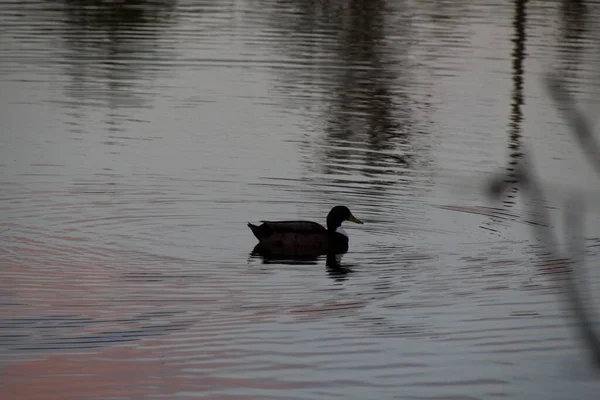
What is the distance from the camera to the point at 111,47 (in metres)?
29.9

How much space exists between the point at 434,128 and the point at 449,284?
9392mm

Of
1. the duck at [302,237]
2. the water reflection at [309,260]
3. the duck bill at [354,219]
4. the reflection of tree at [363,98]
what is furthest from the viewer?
the reflection of tree at [363,98]

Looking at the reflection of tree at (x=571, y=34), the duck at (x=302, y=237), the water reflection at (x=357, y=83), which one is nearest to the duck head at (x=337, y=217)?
the duck at (x=302, y=237)

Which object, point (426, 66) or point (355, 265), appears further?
point (426, 66)

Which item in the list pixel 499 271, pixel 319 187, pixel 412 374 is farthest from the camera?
pixel 319 187

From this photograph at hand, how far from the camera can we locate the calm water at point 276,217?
8.41 m

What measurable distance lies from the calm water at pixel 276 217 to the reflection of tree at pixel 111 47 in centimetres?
15

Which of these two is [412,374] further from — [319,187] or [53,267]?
[319,187]

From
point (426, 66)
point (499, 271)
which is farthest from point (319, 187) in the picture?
point (426, 66)

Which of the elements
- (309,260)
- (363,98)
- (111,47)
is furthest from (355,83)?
(309,260)

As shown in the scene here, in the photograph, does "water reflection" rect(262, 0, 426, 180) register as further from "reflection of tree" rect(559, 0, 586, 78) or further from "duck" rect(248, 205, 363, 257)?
"reflection of tree" rect(559, 0, 586, 78)

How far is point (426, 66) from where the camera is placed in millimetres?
27781

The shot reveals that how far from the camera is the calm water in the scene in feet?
27.6

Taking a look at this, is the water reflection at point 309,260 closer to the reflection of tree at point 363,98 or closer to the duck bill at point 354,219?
the duck bill at point 354,219
